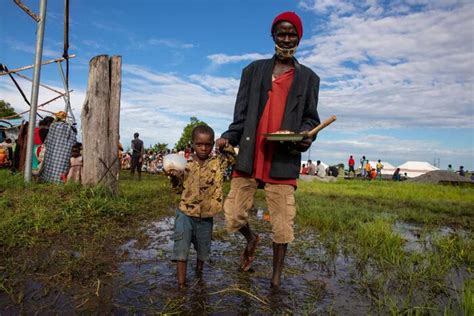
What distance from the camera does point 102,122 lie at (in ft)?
20.1

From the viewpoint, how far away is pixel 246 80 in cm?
339

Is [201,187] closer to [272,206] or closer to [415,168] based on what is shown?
[272,206]

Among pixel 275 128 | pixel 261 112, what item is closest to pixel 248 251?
pixel 275 128

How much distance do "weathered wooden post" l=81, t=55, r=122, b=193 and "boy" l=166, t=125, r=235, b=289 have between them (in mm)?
3329

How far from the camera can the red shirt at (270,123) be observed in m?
3.20

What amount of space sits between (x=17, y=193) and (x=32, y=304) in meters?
3.81

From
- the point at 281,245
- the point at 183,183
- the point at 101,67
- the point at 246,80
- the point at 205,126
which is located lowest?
the point at 281,245

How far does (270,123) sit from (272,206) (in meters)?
0.71

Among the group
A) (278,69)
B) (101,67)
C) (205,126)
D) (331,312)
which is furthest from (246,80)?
(101,67)

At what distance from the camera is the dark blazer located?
10.3 feet

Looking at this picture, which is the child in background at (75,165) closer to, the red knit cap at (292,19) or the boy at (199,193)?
the boy at (199,193)

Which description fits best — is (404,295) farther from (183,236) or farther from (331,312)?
(183,236)

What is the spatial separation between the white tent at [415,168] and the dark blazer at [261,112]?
49.8m

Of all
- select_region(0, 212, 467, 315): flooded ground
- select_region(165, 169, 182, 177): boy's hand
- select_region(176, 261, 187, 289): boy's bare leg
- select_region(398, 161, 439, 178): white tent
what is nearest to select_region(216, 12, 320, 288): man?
select_region(0, 212, 467, 315): flooded ground
